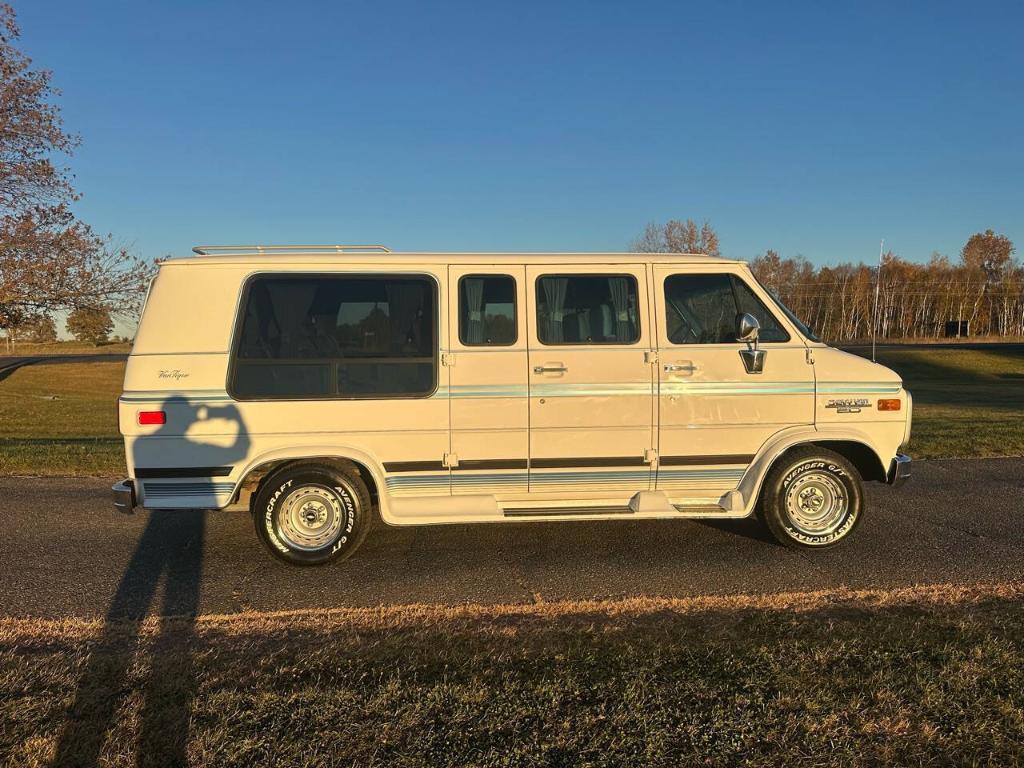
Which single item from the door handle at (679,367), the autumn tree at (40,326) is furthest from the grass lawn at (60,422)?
the door handle at (679,367)

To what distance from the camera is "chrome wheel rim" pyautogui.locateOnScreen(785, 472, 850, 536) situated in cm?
528

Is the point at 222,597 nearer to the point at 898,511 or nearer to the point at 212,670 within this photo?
the point at 212,670

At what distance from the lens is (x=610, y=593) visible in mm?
4438

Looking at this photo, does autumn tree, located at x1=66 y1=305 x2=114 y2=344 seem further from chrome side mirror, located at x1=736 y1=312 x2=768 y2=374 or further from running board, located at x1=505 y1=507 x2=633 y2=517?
chrome side mirror, located at x1=736 y1=312 x2=768 y2=374

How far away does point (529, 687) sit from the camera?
311 cm

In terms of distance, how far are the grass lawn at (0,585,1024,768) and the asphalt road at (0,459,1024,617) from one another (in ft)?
1.25

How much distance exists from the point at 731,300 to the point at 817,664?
2.91 m

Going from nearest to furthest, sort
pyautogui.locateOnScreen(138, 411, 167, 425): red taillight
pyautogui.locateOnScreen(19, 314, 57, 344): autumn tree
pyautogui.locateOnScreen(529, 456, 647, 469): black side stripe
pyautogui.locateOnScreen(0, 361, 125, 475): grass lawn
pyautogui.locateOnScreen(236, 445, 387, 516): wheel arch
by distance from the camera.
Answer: pyautogui.locateOnScreen(138, 411, 167, 425): red taillight
pyautogui.locateOnScreen(236, 445, 387, 516): wheel arch
pyautogui.locateOnScreen(529, 456, 647, 469): black side stripe
pyautogui.locateOnScreen(0, 361, 125, 475): grass lawn
pyautogui.locateOnScreen(19, 314, 57, 344): autumn tree

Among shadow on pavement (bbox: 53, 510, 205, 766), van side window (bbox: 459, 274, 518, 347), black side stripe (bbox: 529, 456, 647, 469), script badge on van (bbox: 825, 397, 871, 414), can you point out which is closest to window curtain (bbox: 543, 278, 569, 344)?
van side window (bbox: 459, 274, 518, 347)

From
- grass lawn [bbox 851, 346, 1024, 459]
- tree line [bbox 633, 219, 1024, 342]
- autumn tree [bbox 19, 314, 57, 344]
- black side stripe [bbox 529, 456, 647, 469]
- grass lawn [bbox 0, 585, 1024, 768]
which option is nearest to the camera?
grass lawn [bbox 0, 585, 1024, 768]

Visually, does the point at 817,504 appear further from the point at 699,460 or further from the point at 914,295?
the point at 914,295

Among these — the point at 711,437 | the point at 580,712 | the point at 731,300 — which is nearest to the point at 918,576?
the point at 711,437

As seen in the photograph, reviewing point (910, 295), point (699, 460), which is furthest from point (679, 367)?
point (910, 295)

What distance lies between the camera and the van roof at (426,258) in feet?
16.5
